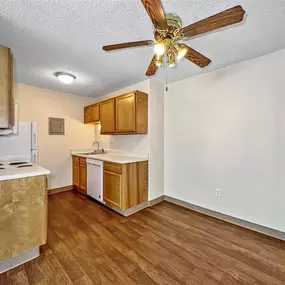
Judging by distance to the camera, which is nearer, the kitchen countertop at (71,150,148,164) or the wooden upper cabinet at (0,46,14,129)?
the wooden upper cabinet at (0,46,14,129)

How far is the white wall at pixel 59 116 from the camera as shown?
136 inches

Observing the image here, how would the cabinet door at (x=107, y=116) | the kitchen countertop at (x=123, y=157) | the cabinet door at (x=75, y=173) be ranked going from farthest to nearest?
the cabinet door at (x=75, y=173)
the cabinet door at (x=107, y=116)
the kitchen countertop at (x=123, y=157)

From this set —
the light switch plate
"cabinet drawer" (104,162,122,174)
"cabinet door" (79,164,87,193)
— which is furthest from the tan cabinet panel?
the light switch plate

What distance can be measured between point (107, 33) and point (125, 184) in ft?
6.80

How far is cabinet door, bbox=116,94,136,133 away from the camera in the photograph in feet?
9.73

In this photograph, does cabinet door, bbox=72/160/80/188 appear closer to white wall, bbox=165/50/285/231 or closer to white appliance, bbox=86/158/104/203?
white appliance, bbox=86/158/104/203

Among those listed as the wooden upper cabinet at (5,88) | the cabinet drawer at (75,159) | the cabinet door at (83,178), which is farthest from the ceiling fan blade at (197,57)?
the cabinet drawer at (75,159)

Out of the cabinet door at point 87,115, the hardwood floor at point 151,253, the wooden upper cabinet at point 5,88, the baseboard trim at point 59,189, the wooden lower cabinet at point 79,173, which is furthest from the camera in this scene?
the cabinet door at point 87,115

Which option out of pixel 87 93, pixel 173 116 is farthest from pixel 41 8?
pixel 87 93

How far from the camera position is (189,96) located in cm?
300

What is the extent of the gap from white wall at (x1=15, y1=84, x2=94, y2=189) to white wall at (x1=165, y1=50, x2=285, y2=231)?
2.40 meters

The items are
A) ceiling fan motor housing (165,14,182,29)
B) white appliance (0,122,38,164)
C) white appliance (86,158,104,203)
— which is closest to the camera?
ceiling fan motor housing (165,14,182,29)

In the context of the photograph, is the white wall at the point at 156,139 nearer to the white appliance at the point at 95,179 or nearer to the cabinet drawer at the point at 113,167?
the cabinet drawer at the point at 113,167

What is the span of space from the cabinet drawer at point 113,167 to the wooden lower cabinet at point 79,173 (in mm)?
860
